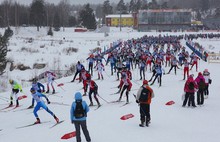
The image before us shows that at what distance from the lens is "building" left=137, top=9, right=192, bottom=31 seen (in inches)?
3996

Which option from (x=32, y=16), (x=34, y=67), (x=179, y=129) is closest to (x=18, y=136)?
(x=179, y=129)

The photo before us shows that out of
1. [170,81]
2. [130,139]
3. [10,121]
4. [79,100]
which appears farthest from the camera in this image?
[170,81]

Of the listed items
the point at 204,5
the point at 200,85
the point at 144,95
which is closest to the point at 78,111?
the point at 144,95

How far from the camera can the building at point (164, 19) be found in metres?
102

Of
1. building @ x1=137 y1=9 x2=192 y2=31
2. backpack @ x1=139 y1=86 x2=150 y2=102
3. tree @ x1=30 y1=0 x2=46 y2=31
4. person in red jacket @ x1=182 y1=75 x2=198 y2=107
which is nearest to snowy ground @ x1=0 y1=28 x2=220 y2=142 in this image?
person in red jacket @ x1=182 y1=75 x2=198 y2=107

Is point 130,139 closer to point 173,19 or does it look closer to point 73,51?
point 73,51

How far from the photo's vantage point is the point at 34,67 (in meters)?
34.3

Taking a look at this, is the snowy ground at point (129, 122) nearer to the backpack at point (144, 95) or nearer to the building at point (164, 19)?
the backpack at point (144, 95)

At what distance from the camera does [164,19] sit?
Answer: 103062mm

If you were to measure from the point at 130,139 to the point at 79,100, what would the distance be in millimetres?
2475

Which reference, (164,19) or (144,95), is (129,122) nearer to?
(144,95)

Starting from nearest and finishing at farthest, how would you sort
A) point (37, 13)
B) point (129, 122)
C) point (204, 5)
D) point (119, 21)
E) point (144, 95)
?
point (144, 95)
point (129, 122)
point (37, 13)
point (119, 21)
point (204, 5)

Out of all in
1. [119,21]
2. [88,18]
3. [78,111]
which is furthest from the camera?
[119,21]

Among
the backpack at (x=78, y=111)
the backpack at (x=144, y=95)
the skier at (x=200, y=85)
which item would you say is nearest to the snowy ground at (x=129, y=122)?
the skier at (x=200, y=85)
